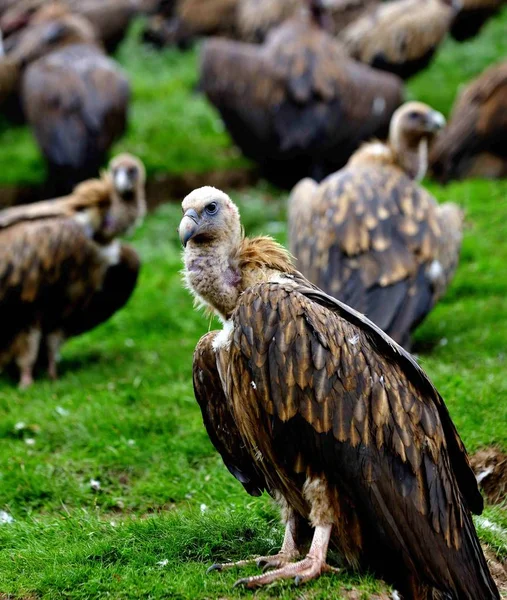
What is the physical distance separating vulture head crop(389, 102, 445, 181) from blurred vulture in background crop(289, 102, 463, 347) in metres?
0.41

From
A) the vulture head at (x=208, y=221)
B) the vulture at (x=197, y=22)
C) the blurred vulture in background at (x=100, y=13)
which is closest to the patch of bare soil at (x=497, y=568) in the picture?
the vulture head at (x=208, y=221)

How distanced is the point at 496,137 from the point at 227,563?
797 centimetres

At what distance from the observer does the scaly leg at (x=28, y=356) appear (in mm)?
8172

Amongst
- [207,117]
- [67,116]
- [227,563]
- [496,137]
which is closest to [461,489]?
[227,563]

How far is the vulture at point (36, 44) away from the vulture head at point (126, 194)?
559 centimetres

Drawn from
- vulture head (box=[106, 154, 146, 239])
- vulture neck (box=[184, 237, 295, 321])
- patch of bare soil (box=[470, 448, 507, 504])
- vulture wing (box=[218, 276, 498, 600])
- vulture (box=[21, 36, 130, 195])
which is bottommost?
vulture (box=[21, 36, 130, 195])

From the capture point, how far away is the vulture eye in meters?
4.55

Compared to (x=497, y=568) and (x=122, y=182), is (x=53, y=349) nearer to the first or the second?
(x=122, y=182)

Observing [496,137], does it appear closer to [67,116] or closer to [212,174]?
[212,174]

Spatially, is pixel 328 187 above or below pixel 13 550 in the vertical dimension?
above

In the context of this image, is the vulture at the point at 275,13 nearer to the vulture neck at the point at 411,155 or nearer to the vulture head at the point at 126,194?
the vulture neck at the point at 411,155

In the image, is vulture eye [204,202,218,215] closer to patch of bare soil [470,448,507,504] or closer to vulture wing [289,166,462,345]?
patch of bare soil [470,448,507,504]

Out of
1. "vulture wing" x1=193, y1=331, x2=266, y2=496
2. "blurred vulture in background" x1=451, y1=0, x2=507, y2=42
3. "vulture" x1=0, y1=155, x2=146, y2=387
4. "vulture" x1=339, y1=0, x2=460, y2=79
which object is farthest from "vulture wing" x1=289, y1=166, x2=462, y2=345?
"blurred vulture in background" x1=451, y1=0, x2=507, y2=42

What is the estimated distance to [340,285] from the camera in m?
7.43
